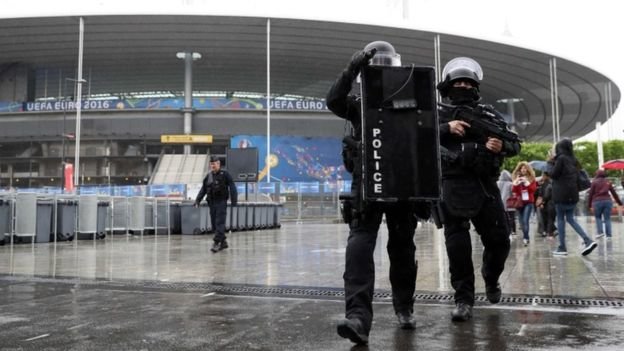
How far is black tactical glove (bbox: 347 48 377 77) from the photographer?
3.06 metres

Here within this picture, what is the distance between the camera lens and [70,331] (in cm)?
339

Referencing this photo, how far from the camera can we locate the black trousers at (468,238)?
12.6 feet

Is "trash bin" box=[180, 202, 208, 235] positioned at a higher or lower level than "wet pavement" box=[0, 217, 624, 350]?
higher

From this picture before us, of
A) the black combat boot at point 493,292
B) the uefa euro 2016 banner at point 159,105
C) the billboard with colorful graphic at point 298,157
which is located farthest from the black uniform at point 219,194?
the uefa euro 2016 banner at point 159,105

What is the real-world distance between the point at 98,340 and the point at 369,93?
2.10 metres

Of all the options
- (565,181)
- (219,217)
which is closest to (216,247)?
(219,217)

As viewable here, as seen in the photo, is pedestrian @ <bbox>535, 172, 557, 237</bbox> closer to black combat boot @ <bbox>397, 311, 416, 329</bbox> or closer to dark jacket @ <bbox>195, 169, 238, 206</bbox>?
dark jacket @ <bbox>195, 169, 238, 206</bbox>

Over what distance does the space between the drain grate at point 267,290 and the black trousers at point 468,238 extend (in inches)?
24.9

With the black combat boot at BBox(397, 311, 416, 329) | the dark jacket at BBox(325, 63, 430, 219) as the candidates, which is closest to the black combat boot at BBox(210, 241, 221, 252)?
the black combat boot at BBox(397, 311, 416, 329)

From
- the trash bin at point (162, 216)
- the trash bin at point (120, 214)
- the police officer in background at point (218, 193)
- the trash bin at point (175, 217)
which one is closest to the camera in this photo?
the police officer in background at point (218, 193)

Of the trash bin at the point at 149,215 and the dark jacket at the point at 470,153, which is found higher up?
the dark jacket at the point at 470,153

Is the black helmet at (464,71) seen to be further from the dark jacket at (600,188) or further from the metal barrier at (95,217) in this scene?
the metal barrier at (95,217)

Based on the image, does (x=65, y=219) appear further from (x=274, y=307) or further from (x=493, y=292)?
(x=493, y=292)

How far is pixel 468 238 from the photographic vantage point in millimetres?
3875
